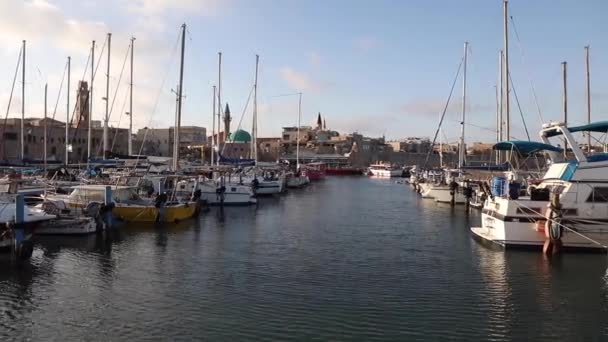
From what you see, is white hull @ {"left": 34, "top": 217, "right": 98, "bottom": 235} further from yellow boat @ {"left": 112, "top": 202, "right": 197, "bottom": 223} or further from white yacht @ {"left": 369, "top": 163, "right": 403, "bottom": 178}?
white yacht @ {"left": 369, "top": 163, "right": 403, "bottom": 178}

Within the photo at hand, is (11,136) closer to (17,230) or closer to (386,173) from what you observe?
(17,230)

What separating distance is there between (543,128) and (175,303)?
71.6 ft

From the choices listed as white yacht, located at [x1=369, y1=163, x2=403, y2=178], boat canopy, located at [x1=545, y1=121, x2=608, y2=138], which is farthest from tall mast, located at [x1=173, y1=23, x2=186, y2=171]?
white yacht, located at [x1=369, y1=163, x2=403, y2=178]

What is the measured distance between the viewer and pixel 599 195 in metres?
24.9

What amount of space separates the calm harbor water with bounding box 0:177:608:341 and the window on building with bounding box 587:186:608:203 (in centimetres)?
250

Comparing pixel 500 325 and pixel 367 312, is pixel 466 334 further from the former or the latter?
pixel 367 312

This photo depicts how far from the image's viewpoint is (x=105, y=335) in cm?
1395

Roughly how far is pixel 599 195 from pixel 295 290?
15249 mm

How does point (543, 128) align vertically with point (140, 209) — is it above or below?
above

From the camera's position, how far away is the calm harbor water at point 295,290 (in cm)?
1464

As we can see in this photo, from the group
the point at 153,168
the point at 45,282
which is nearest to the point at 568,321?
the point at 45,282

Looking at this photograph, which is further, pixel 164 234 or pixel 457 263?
pixel 164 234

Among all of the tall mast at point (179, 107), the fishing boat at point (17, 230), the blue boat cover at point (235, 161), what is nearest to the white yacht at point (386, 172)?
the blue boat cover at point (235, 161)

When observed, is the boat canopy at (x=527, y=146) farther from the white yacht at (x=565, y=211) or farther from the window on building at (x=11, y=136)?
the window on building at (x=11, y=136)
